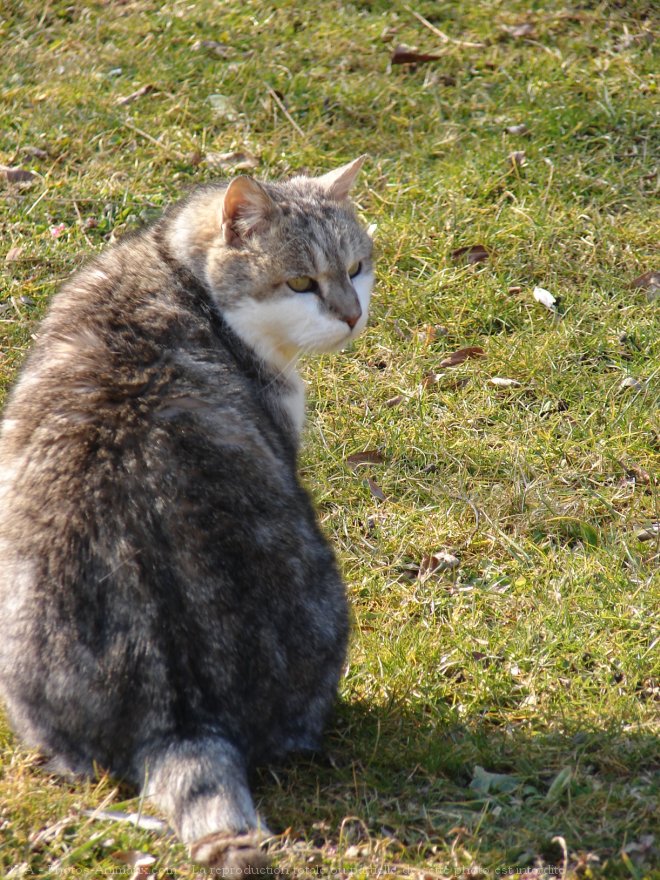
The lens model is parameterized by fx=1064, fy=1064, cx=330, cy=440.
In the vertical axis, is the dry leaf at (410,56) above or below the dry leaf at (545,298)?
above

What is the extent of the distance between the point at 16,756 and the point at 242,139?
4628 mm

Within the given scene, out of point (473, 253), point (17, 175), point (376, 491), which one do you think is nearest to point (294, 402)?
point (376, 491)

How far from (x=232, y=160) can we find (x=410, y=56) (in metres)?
1.62

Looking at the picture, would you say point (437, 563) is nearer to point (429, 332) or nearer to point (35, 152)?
point (429, 332)

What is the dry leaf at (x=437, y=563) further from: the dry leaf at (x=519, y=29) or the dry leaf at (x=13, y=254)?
the dry leaf at (x=519, y=29)

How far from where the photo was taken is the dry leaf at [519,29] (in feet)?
24.5

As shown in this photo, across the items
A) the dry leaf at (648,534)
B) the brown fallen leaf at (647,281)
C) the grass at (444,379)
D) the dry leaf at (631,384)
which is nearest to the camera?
the grass at (444,379)

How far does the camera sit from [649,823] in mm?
3018

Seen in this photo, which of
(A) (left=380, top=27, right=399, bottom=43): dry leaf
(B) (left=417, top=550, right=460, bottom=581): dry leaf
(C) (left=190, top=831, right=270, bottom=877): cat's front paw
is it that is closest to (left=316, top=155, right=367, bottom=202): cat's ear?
(B) (left=417, top=550, right=460, bottom=581): dry leaf

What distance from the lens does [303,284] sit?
156 inches

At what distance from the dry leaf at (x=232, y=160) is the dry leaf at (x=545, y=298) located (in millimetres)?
2035

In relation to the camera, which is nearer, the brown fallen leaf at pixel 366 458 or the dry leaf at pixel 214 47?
the brown fallen leaf at pixel 366 458

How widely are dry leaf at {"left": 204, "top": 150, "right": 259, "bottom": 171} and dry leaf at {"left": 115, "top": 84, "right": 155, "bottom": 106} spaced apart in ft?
2.63

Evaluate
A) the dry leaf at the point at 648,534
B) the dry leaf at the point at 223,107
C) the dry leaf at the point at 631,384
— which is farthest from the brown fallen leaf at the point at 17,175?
the dry leaf at the point at 648,534
